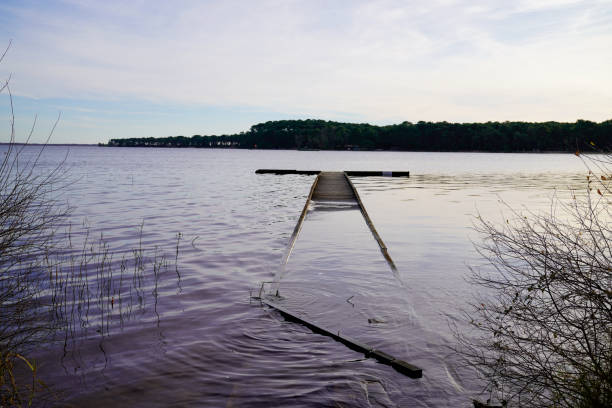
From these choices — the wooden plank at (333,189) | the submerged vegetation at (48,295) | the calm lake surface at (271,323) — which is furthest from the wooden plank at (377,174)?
the submerged vegetation at (48,295)

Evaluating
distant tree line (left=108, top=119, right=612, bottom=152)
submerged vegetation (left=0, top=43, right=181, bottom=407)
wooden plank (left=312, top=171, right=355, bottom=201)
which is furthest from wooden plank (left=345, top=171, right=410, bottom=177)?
distant tree line (left=108, top=119, right=612, bottom=152)

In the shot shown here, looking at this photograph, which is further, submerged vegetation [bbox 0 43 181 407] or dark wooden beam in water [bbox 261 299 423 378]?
dark wooden beam in water [bbox 261 299 423 378]

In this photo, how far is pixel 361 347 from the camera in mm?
6578

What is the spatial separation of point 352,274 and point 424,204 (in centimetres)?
1611

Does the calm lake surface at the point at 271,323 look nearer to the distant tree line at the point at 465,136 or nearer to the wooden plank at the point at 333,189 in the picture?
the wooden plank at the point at 333,189

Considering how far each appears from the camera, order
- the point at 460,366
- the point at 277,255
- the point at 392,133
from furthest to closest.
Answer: the point at 392,133, the point at 277,255, the point at 460,366

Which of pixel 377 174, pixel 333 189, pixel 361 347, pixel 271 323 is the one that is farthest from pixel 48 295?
pixel 377 174

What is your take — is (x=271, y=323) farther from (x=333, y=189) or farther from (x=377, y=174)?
(x=377, y=174)

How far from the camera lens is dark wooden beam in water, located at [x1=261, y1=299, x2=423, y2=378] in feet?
19.4

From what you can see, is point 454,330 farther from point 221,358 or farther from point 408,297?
point 221,358

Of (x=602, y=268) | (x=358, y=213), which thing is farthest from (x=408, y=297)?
(x=358, y=213)

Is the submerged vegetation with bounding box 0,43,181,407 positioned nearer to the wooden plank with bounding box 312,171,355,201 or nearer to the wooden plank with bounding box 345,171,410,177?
the wooden plank with bounding box 312,171,355,201

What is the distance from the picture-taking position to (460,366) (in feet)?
21.5

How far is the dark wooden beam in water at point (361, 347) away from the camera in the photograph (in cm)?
592
